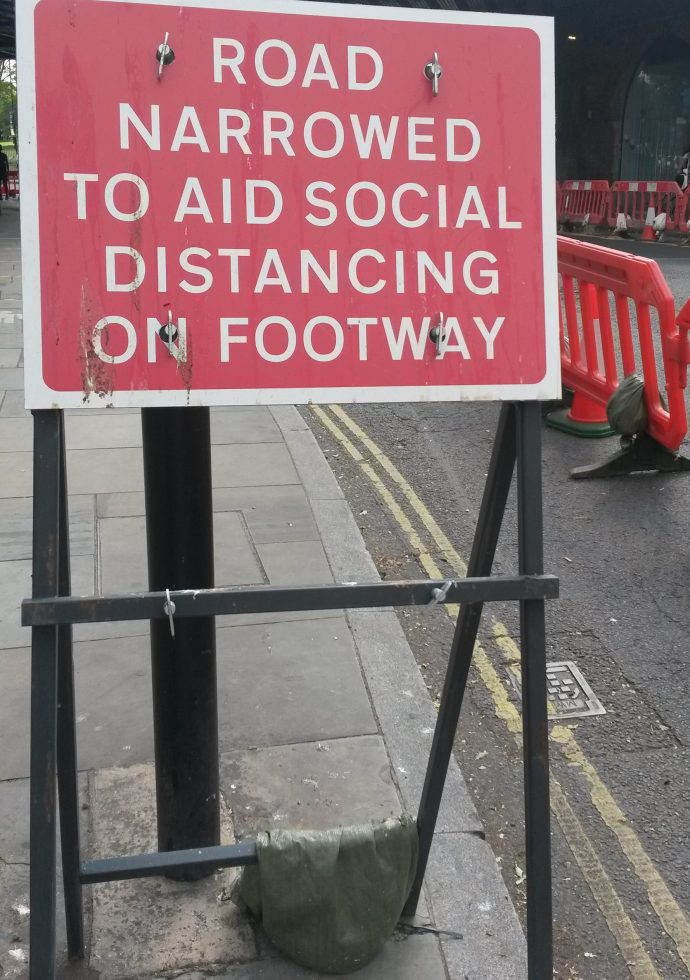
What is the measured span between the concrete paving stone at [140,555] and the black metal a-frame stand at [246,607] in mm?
2357

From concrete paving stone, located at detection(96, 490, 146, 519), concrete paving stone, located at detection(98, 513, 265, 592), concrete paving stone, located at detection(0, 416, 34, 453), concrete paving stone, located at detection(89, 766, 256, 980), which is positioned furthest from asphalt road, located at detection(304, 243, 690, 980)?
concrete paving stone, located at detection(0, 416, 34, 453)

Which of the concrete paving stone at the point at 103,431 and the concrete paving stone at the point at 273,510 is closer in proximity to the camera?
the concrete paving stone at the point at 273,510

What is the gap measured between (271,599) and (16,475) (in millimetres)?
4673

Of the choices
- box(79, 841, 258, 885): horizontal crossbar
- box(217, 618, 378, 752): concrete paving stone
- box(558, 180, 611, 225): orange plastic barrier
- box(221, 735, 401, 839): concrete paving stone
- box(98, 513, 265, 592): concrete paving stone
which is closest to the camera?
box(79, 841, 258, 885): horizontal crossbar

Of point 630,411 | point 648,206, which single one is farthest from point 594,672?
point 648,206

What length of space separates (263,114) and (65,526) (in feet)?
2.99

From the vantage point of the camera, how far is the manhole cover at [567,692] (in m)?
3.76

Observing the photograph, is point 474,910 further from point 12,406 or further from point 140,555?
point 12,406

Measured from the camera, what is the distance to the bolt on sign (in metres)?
1.84

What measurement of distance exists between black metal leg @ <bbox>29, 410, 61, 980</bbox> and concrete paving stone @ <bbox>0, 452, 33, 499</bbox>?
4.13 metres

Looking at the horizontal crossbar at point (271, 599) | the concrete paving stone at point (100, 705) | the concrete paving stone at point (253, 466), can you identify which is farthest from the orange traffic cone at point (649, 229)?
the horizontal crossbar at point (271, 599)

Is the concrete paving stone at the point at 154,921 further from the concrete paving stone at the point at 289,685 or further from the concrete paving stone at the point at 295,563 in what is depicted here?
the concrete paving stone at the point at 295,563

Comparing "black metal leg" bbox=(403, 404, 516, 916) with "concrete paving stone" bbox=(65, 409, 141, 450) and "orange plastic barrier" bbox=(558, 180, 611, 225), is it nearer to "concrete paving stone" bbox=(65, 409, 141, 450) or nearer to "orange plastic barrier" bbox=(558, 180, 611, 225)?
"concrete paving stone" bbox=(65, 409, 141, 450)

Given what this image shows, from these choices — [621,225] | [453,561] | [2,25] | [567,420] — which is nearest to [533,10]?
[621,225]
